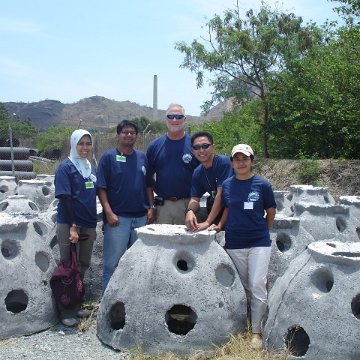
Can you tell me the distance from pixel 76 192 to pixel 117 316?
1.32 m

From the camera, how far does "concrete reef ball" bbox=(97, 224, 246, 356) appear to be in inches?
189

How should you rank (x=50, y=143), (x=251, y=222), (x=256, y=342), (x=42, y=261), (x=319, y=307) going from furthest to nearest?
(x=50, y=143), (x=42, y=261), (x=251, y=222), (x=256, y=342), (x=319, y=307)

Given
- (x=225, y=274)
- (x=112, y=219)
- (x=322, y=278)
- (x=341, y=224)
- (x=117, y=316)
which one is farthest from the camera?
(x=341, y=224)

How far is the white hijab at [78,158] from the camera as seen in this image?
18.2 feet

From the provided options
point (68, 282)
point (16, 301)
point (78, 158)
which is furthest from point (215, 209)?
point (16, 301)

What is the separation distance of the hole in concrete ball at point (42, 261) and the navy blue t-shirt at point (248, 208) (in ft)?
7.31

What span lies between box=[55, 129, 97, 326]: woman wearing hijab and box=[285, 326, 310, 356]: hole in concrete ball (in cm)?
229

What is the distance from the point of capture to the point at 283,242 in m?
6.38

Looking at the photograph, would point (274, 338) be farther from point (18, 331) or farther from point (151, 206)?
point (18, 331)

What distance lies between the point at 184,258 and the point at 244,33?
12742mm

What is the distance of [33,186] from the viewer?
10.3m

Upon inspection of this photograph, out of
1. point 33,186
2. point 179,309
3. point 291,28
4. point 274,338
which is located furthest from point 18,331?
point 291,28

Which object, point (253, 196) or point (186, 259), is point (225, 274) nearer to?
point (186, 259)

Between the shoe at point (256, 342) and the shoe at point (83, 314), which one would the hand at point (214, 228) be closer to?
the shoe at point (256, 342)
